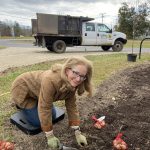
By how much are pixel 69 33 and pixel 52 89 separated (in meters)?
14.1

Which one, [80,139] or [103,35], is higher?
[103,35]

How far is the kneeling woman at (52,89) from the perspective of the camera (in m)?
3.07

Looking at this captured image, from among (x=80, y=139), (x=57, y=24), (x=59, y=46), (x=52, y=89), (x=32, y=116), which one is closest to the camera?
(x=52, y=89)

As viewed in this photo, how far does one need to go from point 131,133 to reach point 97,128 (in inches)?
19.2

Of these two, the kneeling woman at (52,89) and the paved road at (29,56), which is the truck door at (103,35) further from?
the kneeling woman at (52,89)

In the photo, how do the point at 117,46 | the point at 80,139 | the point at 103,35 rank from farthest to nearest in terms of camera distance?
1. the point at 117,46
2. the point at 103,35
3. the point at 80,139

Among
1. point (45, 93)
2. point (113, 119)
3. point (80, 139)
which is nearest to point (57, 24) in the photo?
point (113, 119)

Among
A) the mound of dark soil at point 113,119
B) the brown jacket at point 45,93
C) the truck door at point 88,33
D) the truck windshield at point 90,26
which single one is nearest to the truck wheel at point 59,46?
the truck door at point 88,33

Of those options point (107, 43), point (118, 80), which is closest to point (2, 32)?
point (107, 43)

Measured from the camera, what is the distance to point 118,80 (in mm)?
7594

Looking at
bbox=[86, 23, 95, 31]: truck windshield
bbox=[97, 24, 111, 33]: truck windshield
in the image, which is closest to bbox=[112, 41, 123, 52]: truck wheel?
bbox=[97, 24, 111, 33]: truck windshield

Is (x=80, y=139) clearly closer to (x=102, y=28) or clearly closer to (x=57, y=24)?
(x=57, y=24)

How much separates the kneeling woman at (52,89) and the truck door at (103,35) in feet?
47.3

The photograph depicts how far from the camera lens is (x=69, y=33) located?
674 inches
